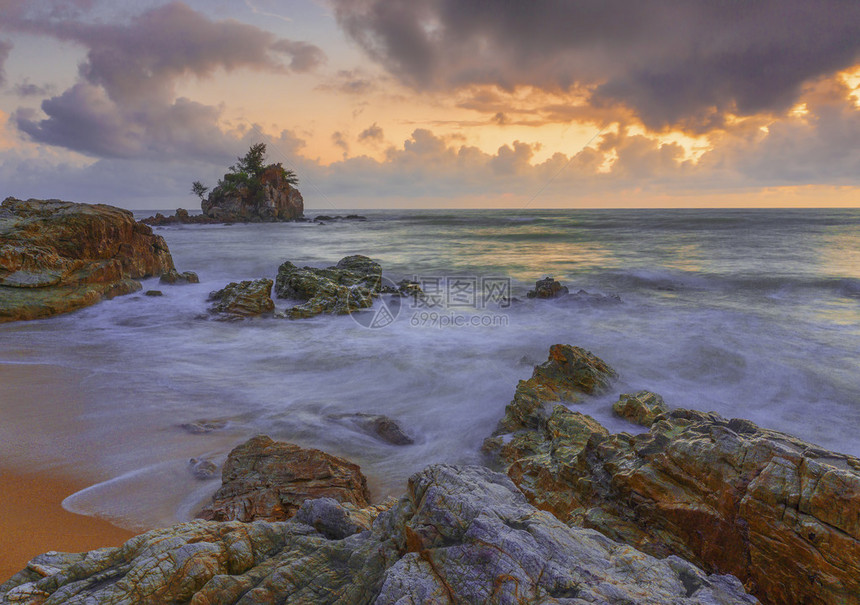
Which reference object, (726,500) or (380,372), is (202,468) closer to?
(380,372)

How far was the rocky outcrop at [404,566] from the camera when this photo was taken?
210cm

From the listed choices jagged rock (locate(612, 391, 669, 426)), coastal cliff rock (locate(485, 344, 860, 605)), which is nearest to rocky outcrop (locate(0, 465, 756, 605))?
coastal cliff rock (locate(485, 344, 860, 605))

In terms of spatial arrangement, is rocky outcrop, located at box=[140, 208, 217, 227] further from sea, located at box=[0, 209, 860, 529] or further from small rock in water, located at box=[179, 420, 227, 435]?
small rock in water, located at box=[179, 420, 227, 435]

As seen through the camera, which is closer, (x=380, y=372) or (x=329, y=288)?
(x=380, y=372)

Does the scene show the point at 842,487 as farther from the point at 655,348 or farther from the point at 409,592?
the point at 655,348

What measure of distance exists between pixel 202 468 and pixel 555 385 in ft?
17.5

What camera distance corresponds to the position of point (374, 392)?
786 centimetres

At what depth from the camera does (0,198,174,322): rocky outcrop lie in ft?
36.0

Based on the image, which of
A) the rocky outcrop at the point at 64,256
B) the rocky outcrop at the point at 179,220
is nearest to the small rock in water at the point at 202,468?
the rocky outcrop at the point at 64,256

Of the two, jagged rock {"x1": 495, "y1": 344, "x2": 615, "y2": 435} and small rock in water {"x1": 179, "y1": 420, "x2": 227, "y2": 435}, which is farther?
jagged rock {"x1": 495, "y1": 344, "x2": 615, "y2": 435}

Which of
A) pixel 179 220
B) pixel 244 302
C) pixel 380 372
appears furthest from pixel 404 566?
pixel 179 220

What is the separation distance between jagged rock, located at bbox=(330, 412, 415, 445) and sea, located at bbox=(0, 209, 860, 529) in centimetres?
10

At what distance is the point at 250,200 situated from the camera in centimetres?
6062

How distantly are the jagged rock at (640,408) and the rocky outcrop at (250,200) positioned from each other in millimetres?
63088
